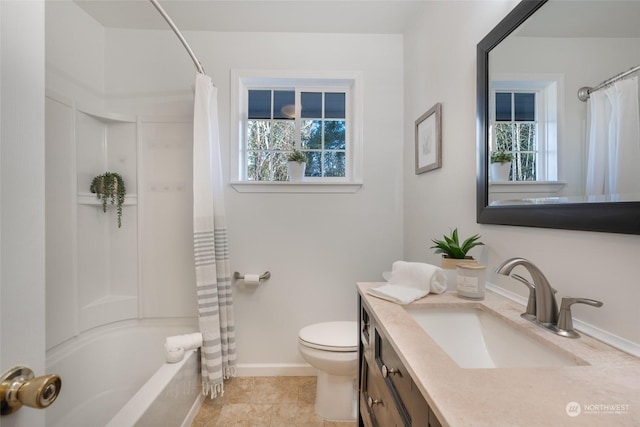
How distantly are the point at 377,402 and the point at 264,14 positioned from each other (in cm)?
219

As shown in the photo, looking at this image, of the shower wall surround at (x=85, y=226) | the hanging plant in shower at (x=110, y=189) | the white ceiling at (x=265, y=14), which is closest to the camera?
the shower wall surround at (x=85, y=226)

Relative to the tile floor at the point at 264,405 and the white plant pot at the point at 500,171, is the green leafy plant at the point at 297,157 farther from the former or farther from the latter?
the tile floor at the point at 264,405

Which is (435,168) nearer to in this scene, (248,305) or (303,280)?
(303,280)

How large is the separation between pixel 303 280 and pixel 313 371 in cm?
65

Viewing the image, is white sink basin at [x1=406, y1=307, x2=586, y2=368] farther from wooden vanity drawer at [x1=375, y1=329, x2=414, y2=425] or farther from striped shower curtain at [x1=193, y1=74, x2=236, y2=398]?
striped shower curtain at [x1=193, y1=74, x2=236, y2=398]

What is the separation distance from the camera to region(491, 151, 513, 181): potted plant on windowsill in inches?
38.0

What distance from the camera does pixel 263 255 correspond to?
6.42 feet

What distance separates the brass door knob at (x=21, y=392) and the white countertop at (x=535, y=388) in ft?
1.92

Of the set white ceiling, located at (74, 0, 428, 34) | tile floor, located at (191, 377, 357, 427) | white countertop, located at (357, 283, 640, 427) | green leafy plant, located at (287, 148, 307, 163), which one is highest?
white ceiling, located at (74, 0, 428, 34)

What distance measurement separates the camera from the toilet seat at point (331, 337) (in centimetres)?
142

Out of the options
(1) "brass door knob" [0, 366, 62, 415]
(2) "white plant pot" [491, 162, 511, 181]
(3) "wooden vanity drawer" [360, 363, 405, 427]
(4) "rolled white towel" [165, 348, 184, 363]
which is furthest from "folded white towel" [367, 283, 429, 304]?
(4) "rolled white towel" [165, 348, 184, 363]

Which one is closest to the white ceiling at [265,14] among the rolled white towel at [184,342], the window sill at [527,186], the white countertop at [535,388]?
the window sill at [527,186]

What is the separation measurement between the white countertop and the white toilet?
2.83 feet

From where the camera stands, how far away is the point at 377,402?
878 millimetres
